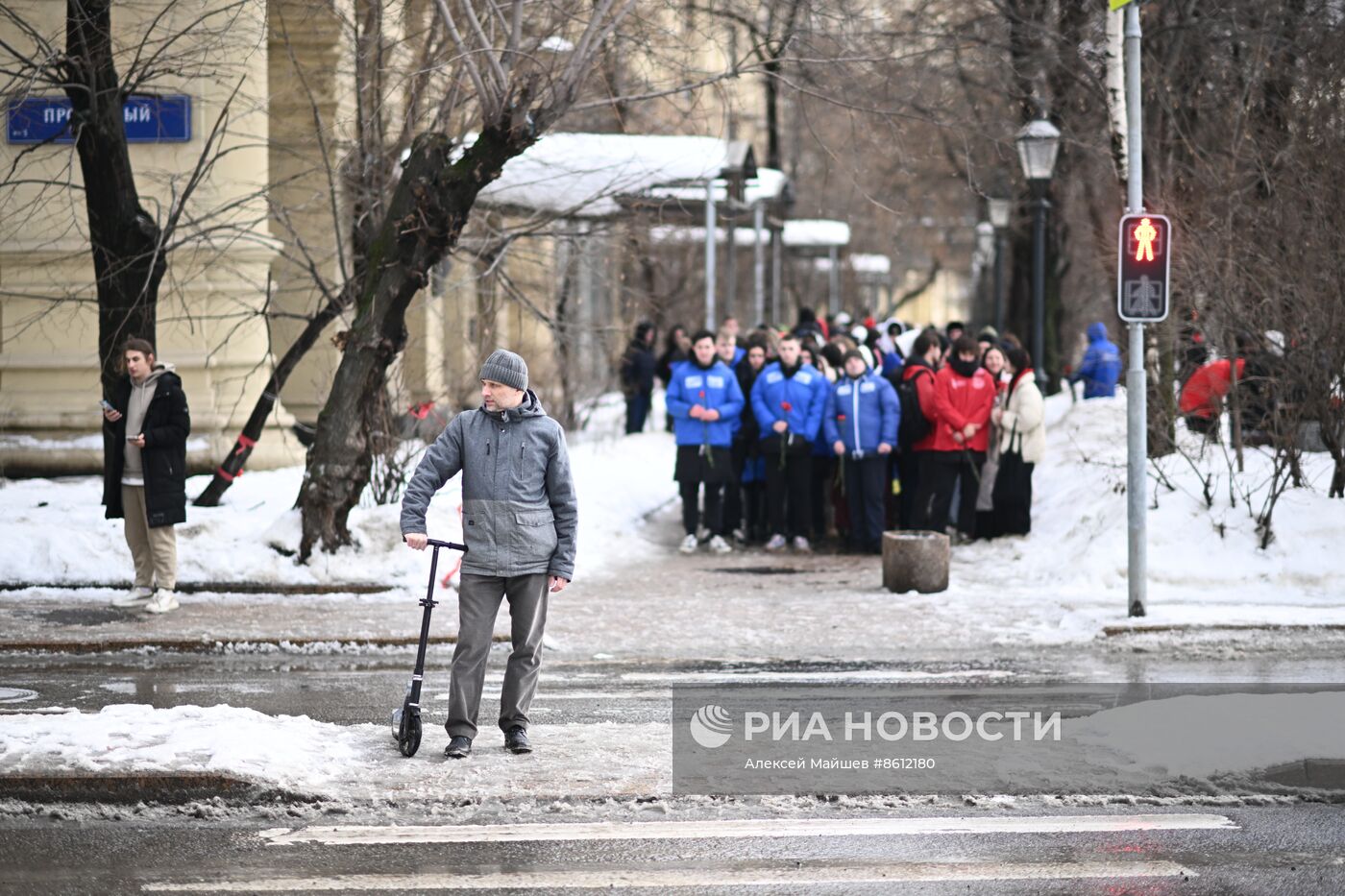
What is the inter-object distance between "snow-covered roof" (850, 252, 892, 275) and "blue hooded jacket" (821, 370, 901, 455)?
3889cm

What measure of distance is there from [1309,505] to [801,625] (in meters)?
4.72

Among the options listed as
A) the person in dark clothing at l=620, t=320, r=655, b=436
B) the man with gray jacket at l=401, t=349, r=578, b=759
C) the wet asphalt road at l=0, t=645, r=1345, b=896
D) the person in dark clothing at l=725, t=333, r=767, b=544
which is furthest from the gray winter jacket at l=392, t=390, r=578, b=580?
the person in dark clothing at l=620, t=320, r=655, b=436

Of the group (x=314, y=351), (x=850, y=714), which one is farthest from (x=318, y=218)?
(x=850, y=714)

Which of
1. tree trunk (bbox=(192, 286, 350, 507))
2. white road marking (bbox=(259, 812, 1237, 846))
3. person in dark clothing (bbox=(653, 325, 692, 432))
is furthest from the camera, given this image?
person in dark clothing (bbox=(653, 325, 692, 432))

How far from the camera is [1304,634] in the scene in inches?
444

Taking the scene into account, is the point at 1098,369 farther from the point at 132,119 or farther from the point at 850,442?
the point at 132,119

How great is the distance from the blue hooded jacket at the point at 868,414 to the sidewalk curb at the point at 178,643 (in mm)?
5991

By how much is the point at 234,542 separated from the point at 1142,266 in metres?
7.68

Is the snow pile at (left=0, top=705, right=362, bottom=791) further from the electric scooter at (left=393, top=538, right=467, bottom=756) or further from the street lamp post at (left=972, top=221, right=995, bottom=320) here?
the street lamp post at (left=972, top=221, right=995, bottom=320)

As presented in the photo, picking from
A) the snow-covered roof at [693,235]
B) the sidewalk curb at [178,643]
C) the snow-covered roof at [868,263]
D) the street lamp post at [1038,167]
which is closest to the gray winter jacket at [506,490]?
the sidewalk curb at [178,643]

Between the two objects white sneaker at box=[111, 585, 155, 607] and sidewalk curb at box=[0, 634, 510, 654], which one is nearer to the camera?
sidewalk curb at box=[0, 634, 510, 654]

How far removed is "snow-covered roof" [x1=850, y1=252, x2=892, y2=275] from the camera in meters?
54.1

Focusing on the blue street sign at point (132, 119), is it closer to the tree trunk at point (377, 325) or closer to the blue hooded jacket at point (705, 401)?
the tree trunk at point (377, 325)

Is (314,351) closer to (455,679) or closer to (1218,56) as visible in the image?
(1218,56)
